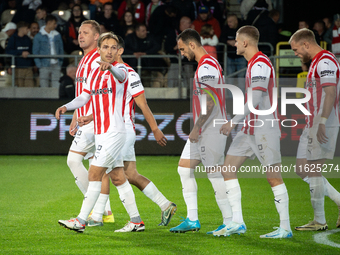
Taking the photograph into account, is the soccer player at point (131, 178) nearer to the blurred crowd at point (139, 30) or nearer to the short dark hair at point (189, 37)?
the short dark hair at point (189, 37)

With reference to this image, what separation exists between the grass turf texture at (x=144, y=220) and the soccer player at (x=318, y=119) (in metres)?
0.49

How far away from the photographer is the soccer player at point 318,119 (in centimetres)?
544

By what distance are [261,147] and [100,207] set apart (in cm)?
196

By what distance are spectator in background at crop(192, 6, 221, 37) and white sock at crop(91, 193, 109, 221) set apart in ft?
30.6

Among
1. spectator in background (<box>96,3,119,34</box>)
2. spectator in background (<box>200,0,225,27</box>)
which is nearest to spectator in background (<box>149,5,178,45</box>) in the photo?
spectator in background (<box>96,3,119,34</box>)

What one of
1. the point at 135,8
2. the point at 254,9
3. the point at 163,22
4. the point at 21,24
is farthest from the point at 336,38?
the point at 21,24

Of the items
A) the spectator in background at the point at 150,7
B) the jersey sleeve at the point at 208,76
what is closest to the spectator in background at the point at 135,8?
the spectator in background at the point at 150,7

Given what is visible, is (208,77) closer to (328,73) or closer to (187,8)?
(328,73)

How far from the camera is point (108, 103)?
5281 mm

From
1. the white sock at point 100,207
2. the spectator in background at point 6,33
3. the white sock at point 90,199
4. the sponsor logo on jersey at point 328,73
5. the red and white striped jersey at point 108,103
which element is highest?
the spectator in background at point 6,33

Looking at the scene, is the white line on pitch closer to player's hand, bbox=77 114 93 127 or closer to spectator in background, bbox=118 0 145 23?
player's hand, bbox=77 114 93 127

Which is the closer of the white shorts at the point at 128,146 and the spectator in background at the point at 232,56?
the white shorts at the point at 128,146

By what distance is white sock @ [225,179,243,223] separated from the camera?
532 cm

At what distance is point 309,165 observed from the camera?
222 inches
